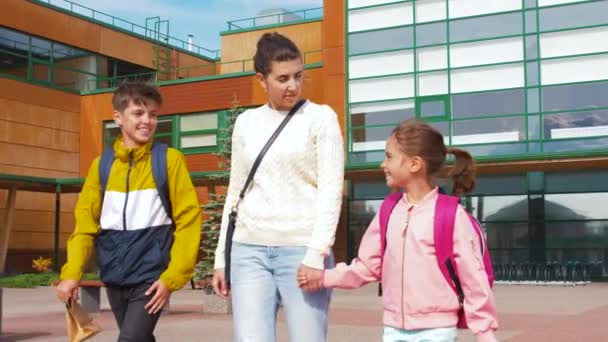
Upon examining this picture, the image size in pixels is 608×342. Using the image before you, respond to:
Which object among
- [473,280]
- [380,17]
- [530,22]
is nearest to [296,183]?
[473,280]

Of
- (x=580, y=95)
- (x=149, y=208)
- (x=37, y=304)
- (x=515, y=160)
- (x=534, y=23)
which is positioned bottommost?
(x=37, y=304)

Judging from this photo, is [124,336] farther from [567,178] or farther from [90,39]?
[90,39]

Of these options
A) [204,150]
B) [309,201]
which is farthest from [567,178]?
[309,201]

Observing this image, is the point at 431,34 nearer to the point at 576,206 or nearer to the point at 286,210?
the point at 576,206

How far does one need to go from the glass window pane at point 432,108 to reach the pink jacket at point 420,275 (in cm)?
2446

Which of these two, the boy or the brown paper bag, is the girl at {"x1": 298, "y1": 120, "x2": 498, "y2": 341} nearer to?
the boy

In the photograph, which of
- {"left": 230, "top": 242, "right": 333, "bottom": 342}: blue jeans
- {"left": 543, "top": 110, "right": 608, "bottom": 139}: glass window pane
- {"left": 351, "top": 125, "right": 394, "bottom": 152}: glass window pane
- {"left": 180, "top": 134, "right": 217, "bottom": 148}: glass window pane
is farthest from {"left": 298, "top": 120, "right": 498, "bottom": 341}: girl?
{"left": 180, "top": 134, "right": 217, "bottom": 148}: glass window pane

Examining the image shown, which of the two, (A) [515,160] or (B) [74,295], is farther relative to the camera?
(A) [515,160]

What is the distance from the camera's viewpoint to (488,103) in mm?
27641

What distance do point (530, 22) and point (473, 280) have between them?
24.8 m

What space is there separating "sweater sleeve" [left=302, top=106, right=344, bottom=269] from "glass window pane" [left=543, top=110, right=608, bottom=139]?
2348 centimetres

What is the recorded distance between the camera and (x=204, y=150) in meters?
33.8

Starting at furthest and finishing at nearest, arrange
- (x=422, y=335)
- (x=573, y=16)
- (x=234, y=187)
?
(x=573, y=16) → (x=234, y=187) → (x=422, y=335)

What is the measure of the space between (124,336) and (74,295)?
0.41 metres
